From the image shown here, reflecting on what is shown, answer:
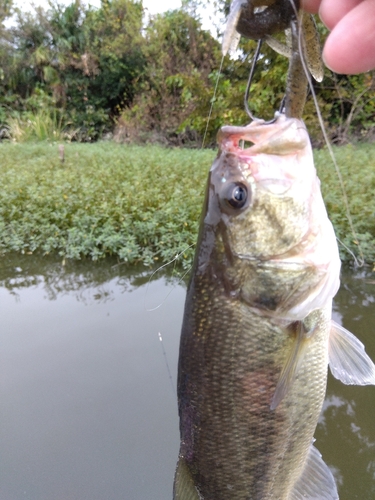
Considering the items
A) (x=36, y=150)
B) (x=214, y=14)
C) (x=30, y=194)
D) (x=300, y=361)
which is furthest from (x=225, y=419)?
(x=214, y=14)

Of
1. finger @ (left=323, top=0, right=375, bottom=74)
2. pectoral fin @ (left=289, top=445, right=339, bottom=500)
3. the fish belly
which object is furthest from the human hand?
pectoral fin @ (left=289, top=445, right=339, bottom=500)

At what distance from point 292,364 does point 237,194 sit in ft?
1.66

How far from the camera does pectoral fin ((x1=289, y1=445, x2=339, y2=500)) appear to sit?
53.0 inches

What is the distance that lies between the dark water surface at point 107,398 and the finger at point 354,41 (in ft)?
6.96

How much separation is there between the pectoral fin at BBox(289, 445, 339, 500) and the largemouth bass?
18 centimetres

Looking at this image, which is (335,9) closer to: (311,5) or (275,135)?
(311,5)

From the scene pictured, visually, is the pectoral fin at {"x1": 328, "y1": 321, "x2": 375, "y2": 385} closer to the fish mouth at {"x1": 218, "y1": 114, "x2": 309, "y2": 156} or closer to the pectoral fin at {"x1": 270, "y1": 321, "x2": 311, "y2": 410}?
the pectoral fin at {"x1": 270, "y1": 321, "x2": 311, "y2": 410}

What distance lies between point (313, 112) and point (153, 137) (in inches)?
214

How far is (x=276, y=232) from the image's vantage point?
3.67 feet

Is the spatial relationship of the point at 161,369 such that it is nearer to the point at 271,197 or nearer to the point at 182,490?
the point at 182,490

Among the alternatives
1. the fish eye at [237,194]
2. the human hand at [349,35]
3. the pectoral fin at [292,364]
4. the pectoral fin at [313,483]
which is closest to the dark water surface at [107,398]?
the pectoral fin at [313,483]

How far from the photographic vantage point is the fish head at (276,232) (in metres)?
1.10

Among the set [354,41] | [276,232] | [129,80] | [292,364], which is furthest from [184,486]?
[129,80]

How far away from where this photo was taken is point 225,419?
1187 millimetres
